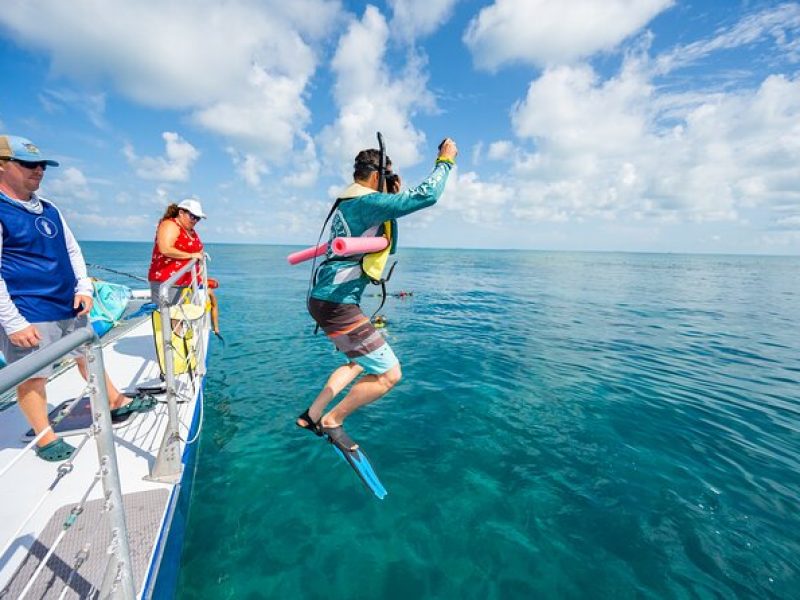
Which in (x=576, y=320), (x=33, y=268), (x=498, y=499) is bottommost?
(x=576, y=320)

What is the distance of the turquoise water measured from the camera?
14.2 feet

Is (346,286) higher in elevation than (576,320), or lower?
higher

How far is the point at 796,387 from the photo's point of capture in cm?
1091

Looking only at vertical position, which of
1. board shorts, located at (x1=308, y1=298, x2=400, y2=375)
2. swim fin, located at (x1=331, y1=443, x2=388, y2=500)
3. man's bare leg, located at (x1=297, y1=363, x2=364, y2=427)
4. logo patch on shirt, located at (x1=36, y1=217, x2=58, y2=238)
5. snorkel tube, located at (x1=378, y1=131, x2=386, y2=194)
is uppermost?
snorkel tube, located at (x1=378, y1=131, x2=386, y2=194)

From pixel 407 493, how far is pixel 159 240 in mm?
6223

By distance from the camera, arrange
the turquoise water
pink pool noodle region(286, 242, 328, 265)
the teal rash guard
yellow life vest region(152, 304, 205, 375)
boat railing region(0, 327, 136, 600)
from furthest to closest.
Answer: yellow life vest region(152, 304, 205, 375)
pink pool noodle region(286, 242, 328, 265)
the turquoise water
the teal rash guard
boat railing region(0, 327, 136, 600)

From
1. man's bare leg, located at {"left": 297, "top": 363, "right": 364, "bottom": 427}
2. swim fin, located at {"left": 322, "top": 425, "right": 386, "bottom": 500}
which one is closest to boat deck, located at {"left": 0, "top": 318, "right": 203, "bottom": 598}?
man's bare leg, located at {"left": 297, "top": 363, "right": 364, "bottom": 427}

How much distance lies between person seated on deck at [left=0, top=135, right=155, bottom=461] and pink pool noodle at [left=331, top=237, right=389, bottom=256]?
9.60ft

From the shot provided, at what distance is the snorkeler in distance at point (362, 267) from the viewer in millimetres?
3594

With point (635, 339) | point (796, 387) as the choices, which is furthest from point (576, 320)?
point (796, 387)

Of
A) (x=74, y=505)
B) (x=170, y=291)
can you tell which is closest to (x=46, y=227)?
(x=74, y=505)

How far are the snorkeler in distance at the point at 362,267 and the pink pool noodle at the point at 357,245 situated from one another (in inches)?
8.7

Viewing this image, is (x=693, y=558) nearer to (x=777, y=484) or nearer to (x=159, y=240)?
(x=777, y=484)

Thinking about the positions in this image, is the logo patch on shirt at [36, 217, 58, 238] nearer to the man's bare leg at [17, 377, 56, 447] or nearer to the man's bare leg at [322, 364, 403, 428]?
the man's bare leg at [17, 377, 56, 447]
